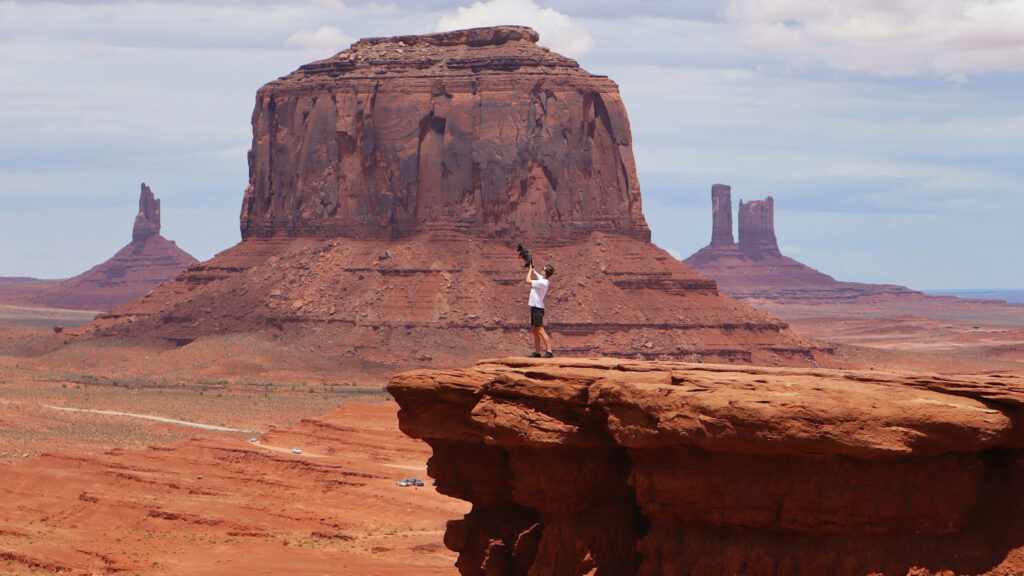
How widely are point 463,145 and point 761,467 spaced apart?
301 feet

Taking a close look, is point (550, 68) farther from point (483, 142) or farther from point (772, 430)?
point (772, 430)

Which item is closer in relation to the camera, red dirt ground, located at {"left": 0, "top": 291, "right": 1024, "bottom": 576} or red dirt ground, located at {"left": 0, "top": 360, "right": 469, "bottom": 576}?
red dirt ground, located at {"left": 0, "top": 360, "right": 469, "bottom": 576}

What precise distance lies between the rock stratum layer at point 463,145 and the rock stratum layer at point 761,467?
87968 millimetres

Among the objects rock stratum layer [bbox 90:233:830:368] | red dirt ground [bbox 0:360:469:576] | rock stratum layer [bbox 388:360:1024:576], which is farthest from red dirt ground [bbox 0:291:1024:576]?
rock stratum layer [bbox 90:233:830:368]

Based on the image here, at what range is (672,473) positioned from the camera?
18.7 metres

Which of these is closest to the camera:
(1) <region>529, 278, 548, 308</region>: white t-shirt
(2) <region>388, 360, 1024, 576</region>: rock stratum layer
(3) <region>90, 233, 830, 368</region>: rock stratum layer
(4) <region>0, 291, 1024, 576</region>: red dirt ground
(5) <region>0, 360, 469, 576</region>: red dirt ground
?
(2) <region>388, 360, 1024, 576</region>: rock stratum layer

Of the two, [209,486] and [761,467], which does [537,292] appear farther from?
→ [209,486]

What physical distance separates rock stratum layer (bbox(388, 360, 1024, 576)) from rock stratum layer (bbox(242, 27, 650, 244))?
8797 cm

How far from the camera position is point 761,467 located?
59.4ft

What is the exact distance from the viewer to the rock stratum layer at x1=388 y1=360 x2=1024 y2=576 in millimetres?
17375

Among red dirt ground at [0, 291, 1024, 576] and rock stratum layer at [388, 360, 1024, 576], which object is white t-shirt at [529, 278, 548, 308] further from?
red dirt ground at [0, 291, 1024, 576]

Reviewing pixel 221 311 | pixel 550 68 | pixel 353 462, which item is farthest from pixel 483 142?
pixel 353 462

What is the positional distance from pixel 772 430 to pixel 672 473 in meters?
1.75

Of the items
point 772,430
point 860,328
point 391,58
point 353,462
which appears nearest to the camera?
point 772,430
